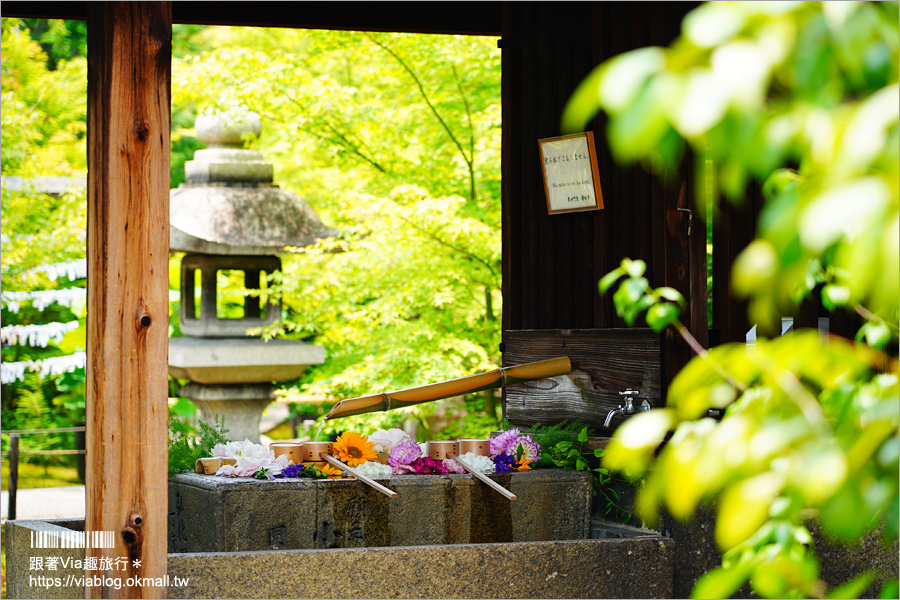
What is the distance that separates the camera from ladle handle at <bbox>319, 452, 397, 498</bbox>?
11.1 feet

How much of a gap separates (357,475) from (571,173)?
5.56 feet

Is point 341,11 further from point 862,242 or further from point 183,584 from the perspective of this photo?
point 862,242

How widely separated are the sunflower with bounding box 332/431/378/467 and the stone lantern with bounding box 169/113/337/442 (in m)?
5.00

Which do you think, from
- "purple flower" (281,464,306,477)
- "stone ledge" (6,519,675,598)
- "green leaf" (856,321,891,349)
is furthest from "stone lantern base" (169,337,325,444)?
"green leaf" (856,321,891,349)

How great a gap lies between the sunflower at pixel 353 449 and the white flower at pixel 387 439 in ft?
0.38

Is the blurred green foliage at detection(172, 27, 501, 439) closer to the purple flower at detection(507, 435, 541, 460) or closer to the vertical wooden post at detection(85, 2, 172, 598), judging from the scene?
the purple flower at detection(507, 435, 541, 460)

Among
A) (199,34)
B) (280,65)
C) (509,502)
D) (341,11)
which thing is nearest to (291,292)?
(280,65)

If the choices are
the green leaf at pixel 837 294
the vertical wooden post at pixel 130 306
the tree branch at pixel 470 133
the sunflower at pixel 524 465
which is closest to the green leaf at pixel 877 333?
the green leaf at pixel 837 294

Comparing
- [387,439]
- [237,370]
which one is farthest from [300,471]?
[237,370]

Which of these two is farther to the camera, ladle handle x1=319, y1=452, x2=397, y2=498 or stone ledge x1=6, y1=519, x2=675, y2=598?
ladle handle x1=319, y1=452, x2=397, y2=498

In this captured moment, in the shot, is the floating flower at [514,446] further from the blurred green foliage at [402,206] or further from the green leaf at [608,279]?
the blurred green foliage at [402,206]

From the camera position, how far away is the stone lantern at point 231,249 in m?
8.59

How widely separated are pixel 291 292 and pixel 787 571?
8.00 meters

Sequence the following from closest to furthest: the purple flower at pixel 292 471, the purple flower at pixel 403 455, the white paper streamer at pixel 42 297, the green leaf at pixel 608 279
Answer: the green leaf at pixel 608 279 → the purple flower at pixel 292 471 → the purple flower at pixel 403 455 → the white paper streamer at pixel 42 297
